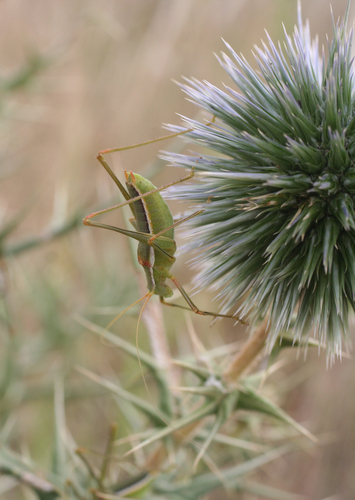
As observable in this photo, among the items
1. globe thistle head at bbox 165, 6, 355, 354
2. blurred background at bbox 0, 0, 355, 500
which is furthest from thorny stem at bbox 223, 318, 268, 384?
blurred background at bbox 0, 0, 355, 500

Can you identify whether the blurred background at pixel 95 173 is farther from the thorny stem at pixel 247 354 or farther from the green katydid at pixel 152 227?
the thorny stem at pixel 247 354

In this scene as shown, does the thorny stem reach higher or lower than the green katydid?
lower

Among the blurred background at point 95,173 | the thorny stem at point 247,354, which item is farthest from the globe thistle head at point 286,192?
the blurred background at point 95,173

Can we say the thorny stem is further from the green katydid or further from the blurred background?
the blurred background

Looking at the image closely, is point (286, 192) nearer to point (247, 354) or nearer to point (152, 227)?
point (152, 227)

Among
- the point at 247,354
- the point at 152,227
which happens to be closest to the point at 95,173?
the point at 152,227

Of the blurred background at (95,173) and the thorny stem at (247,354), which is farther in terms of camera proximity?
the blurred background at (95,173)
